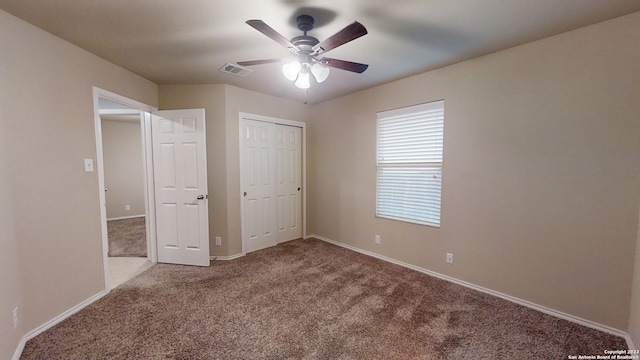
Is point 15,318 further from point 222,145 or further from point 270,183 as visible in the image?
point 270,183

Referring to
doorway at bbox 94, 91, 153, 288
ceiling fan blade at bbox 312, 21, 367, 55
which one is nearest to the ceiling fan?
ceiling fan blade at bbox 312, 21, 367, 55

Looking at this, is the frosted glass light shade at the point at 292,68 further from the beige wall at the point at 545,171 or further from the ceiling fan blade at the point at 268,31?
the beige wall at the point at 545,171

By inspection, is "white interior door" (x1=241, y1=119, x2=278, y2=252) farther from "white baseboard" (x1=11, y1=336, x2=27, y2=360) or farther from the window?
"white baseboard" (x1=11, y1=336, x2=27, y2=360)

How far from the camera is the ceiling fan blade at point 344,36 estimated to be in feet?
4.78

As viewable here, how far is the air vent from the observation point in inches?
111

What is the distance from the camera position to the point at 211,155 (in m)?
3.53

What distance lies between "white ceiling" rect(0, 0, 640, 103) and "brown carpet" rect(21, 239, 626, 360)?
2.45 m

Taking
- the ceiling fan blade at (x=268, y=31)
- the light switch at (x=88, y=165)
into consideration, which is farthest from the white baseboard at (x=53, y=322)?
the ceiling fan blade at (x=268, y=31)

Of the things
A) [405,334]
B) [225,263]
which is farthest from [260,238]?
[405,334]

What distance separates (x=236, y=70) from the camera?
2.93m

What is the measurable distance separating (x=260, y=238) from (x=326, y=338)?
230cm

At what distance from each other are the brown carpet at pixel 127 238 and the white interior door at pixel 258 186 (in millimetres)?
1642

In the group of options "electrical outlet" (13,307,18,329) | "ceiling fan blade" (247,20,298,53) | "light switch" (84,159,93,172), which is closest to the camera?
"ceiling fan blade" (247,20,298,53)

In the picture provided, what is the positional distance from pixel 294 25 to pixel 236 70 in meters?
1.21
